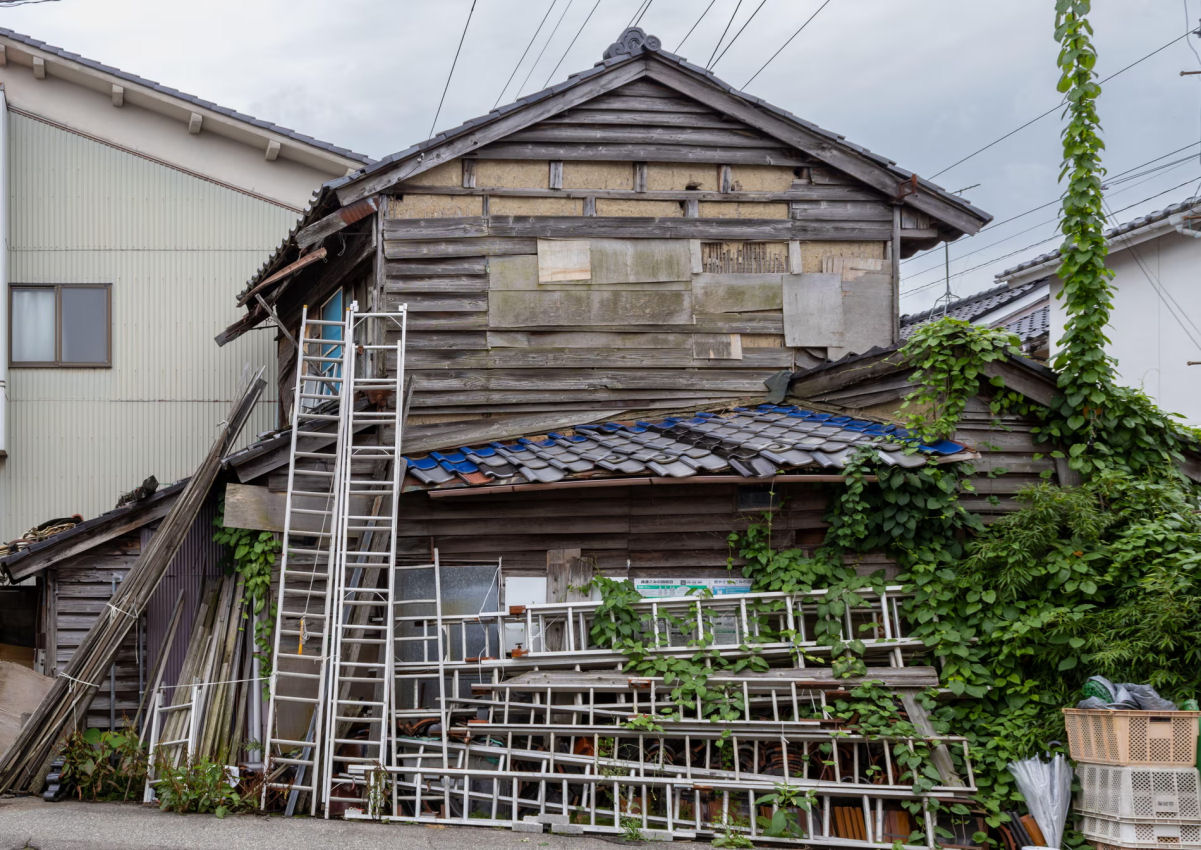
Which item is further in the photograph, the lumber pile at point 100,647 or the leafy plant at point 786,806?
the lumber pile at point 100,647

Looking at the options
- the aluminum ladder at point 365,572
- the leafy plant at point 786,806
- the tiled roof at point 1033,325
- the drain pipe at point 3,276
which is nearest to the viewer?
the leafy plant at point 786,806

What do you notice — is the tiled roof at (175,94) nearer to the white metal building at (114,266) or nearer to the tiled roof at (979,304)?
the white metal building at (114,266)

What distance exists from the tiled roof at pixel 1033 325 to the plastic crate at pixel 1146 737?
42.9 feet

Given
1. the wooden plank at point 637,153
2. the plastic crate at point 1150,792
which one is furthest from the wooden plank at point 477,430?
the plastic crate at point 1150,792

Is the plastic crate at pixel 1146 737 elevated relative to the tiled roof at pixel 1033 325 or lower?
lower

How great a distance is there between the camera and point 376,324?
11.5 m

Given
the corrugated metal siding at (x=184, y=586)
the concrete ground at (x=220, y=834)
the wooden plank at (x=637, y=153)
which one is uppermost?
the wooden plank at (x=637, y=153)

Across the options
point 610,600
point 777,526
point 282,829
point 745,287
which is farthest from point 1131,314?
point 282,829

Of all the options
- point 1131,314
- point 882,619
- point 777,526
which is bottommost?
point 882,619

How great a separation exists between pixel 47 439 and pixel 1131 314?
1894cm

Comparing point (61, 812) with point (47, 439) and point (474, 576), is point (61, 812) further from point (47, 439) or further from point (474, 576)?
point (47, 439)

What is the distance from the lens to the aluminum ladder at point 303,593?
377 inches

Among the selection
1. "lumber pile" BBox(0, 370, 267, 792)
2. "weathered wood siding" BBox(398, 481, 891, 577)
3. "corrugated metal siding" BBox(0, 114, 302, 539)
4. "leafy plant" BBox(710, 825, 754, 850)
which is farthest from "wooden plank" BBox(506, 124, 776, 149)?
"leafy plant" BBox(710, 825, 754, 850)

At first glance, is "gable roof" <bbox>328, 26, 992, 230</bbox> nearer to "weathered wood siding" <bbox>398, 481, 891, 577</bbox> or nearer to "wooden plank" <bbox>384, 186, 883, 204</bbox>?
"wooden plank" <bbox>384, 186, 883, 204</bbox>
